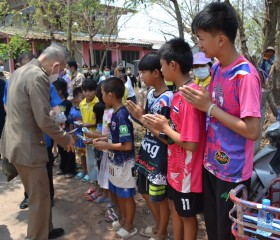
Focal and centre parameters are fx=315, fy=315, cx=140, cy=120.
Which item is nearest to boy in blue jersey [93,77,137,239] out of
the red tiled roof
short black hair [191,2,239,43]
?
short black hair [191,2,239,43]

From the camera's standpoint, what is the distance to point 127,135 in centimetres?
290

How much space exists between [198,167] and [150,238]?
1.29 meters

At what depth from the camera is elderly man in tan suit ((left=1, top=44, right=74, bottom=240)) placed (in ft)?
8.76

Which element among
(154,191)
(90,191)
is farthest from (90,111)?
(154,191)

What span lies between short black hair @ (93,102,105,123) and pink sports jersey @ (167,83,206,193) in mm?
1703

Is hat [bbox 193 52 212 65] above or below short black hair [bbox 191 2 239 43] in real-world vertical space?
below

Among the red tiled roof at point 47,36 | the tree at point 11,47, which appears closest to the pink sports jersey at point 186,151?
the tree at point 11,47

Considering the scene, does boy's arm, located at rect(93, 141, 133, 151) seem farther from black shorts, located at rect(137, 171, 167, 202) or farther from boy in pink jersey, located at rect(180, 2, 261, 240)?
boy in pink jersey, located at rect(180, 2, 261, 240)

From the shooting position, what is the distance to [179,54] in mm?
2209

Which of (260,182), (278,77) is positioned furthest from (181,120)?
(278,77)

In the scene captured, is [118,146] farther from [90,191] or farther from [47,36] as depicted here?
[47,36]

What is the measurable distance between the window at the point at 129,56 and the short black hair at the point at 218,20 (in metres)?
23.1

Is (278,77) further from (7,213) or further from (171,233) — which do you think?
(7,213)

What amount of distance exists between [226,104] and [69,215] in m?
2.66
